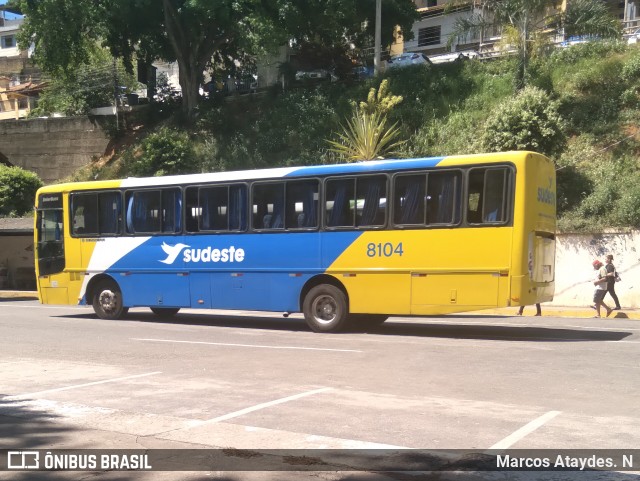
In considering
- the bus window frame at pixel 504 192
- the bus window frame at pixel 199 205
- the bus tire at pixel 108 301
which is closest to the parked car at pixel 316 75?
the bus window frame at pixel 199 205

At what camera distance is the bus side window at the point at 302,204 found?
1486 cm

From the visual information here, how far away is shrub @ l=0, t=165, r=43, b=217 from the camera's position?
115 ft

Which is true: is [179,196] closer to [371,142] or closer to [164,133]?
[371,142]

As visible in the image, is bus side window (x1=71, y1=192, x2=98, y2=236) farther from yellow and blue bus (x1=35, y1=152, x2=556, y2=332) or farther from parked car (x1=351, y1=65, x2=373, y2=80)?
parked car (x1=351, y1=65, x2=373, y2=80)

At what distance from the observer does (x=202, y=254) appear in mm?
16281

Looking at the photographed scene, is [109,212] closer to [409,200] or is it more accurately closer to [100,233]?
[100,233]

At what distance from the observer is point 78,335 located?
47.7 ft

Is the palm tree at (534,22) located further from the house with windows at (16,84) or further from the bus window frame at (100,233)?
the house with windows at (16,84)

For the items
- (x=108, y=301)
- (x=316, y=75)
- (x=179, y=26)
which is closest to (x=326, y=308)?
(x=108, y=301)

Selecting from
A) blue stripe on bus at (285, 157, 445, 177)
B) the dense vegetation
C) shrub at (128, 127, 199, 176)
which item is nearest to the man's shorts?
the dense vegetation

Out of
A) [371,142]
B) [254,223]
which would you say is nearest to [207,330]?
[254,223]

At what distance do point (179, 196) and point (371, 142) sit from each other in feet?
35.5

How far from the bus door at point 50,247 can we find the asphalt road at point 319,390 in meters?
3.69

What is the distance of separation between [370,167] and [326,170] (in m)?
1.05
